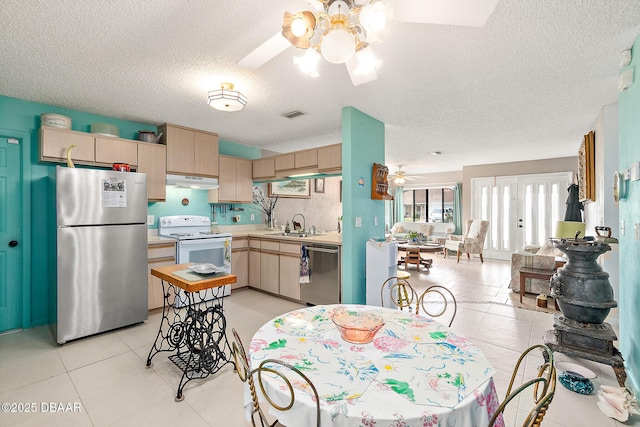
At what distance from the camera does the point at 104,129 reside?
3330 millimetres

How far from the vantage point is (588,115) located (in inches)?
138

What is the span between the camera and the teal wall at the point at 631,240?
6.30 ft

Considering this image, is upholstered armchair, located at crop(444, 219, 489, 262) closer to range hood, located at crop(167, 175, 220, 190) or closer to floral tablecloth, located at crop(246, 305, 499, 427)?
range hood, located at crop(167, 175, 220, 190)

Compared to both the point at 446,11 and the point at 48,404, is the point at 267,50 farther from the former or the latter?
the point at 48,404

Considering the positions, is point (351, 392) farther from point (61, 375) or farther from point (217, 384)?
point (61, 375)

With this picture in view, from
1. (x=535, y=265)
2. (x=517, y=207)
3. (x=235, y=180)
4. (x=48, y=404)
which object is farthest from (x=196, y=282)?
(x=517, y=207)

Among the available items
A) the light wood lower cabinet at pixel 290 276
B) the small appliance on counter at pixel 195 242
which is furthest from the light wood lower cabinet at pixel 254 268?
the light wood lower cabinet at pixel 290 276

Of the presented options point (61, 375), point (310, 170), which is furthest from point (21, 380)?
point (310, 170)

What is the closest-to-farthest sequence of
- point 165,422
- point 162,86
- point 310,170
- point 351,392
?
point 351,392 → point 165,422 → point 162,86 → point 310,170

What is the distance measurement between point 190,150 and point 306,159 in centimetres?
162

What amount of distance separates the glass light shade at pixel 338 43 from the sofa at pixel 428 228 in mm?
7656

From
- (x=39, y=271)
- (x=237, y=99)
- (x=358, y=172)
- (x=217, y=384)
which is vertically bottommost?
(x=217, y=384)

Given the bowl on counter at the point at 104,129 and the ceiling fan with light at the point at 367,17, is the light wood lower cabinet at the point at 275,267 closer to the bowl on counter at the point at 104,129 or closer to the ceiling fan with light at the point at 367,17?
the bowl on counter at the point at 104,129

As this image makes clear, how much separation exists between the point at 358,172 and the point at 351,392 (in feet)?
8.58
